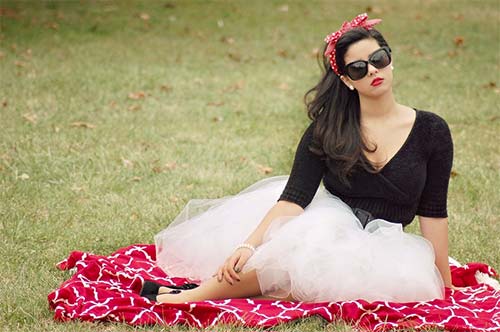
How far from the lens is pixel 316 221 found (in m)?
3.68

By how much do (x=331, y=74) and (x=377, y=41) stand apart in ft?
0.92

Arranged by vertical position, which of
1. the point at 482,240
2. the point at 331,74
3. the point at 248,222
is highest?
the point at 331,74

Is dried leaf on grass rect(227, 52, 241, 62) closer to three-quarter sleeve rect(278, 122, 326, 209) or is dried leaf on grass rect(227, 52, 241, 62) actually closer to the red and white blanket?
three-quarter sleeve rect(278, 122, 326, 209)

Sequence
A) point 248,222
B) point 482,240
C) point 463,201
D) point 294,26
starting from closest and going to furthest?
1. point 248,222
2. point 482,240
3. point 463,201
4. point 294,26

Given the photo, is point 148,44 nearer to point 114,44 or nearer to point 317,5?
point 114,44

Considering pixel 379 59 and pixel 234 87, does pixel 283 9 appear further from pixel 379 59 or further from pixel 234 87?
pixel 379 59

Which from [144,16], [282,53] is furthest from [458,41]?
[144,16]

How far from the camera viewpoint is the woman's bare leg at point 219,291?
3.68 m

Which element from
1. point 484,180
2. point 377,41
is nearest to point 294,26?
point 484,180

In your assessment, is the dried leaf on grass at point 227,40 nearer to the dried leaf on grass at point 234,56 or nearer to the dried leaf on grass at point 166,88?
the dried leaf on grass at point 234,56

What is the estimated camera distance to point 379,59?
146 inches

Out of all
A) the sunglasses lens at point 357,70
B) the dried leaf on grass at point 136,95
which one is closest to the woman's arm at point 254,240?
the sunglasses lens at point 357,70

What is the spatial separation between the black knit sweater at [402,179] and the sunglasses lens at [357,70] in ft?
1.14

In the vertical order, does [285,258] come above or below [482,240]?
above
